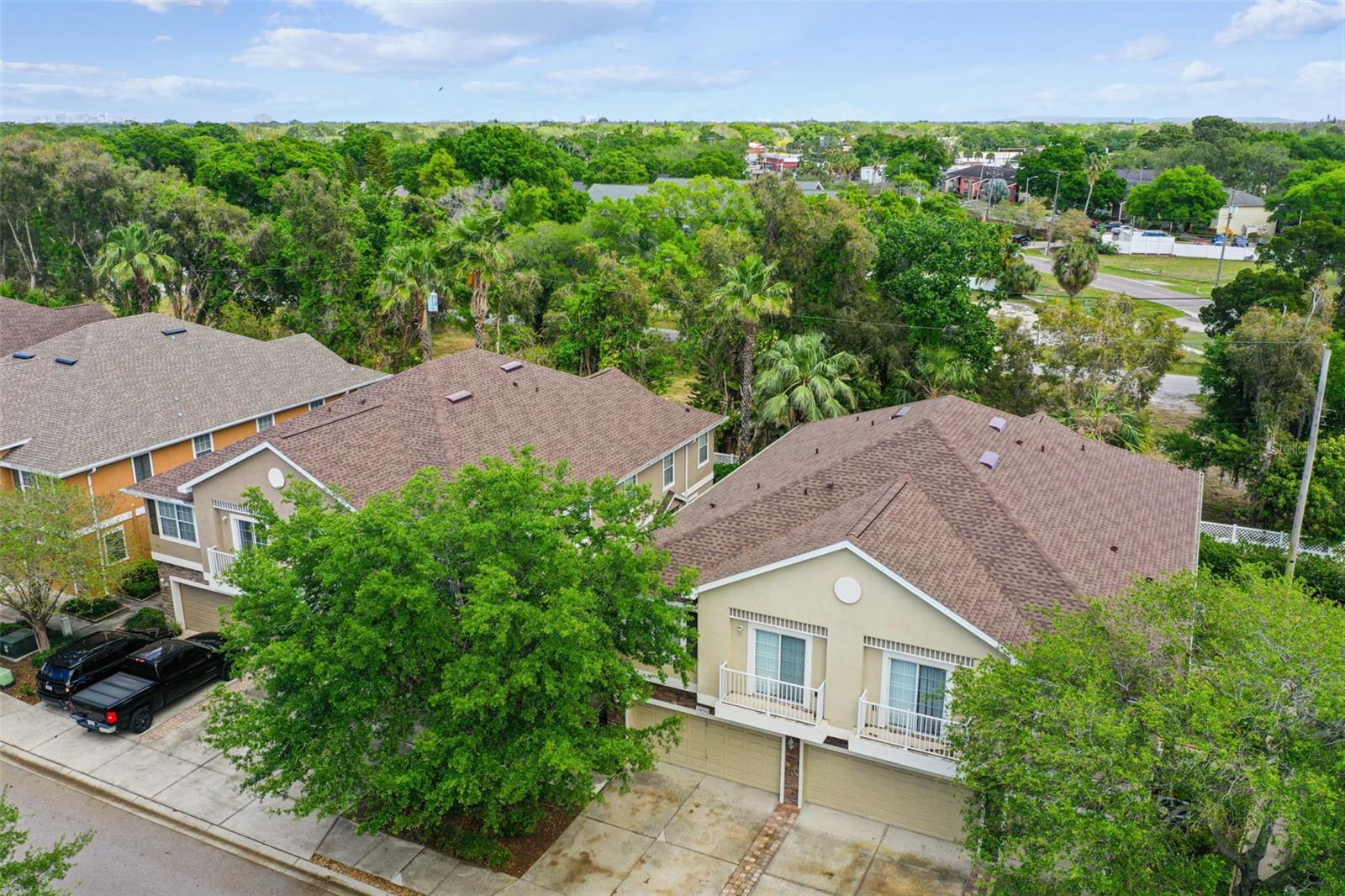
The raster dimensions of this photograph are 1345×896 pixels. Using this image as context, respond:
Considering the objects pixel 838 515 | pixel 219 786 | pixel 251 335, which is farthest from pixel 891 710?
pixel 251 335

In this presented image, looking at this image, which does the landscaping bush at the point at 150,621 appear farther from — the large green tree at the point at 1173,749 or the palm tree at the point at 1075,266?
the palm tree at the point at 1075,266

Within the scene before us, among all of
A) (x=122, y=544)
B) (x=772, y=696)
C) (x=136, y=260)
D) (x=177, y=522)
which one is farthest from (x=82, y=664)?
(x=136, y=260)

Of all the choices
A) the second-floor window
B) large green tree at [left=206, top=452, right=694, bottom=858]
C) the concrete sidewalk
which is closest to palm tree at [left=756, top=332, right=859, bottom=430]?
large green tree at [left=206, top=452, right=694, bottom=858]

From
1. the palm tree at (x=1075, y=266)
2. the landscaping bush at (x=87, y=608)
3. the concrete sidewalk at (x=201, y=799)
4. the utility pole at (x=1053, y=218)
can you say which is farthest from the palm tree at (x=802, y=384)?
the utility pole at (x=1053, y=218)

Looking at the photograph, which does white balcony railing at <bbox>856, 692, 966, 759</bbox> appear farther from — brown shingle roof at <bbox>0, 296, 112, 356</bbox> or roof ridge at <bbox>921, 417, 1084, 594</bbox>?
brown shingle roof at <bbox>0, 296, 112, 356</bbox>

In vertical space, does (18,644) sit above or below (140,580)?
below

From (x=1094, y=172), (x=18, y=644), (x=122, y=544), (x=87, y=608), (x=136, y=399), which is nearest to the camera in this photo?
(x=18, y=644)

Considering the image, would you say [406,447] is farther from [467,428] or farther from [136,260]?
[136,260]
